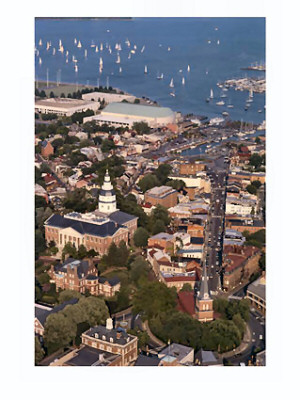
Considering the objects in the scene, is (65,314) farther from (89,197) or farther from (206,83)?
(206,83)

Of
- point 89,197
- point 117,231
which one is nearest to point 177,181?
point 89,197

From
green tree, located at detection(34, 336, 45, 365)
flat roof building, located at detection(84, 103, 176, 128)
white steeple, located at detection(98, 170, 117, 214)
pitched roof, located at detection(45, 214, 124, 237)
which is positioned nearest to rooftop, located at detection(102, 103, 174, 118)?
flat roof building, located at detection(84, 103, 176, 128)

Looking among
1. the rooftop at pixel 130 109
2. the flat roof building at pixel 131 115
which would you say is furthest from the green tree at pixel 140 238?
the rooftop at pixel 130 109

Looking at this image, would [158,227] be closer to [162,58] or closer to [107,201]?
[107,201]

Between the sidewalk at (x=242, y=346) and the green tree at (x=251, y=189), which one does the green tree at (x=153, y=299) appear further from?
the green tree at (x=251, y=189)

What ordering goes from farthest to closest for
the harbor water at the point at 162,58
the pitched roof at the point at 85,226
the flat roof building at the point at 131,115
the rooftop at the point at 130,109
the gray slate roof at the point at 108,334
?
1. the rooftop at the point at 130,109
2. the flat roof building at the point at 131,115
3. the harbor water at the point at 162,58
4. the pitched roof at the point at 85,226
5. the gray slate roof at the point at 108,334

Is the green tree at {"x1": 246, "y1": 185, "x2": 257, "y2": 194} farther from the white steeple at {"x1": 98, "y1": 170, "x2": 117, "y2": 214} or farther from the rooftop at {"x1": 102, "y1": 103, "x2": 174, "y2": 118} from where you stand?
the rooftop at {"x1": 102, "y1": 103, "x2": 174, "y2": 118}

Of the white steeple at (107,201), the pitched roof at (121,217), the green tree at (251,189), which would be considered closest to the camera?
the pitched roof at (121,217)
